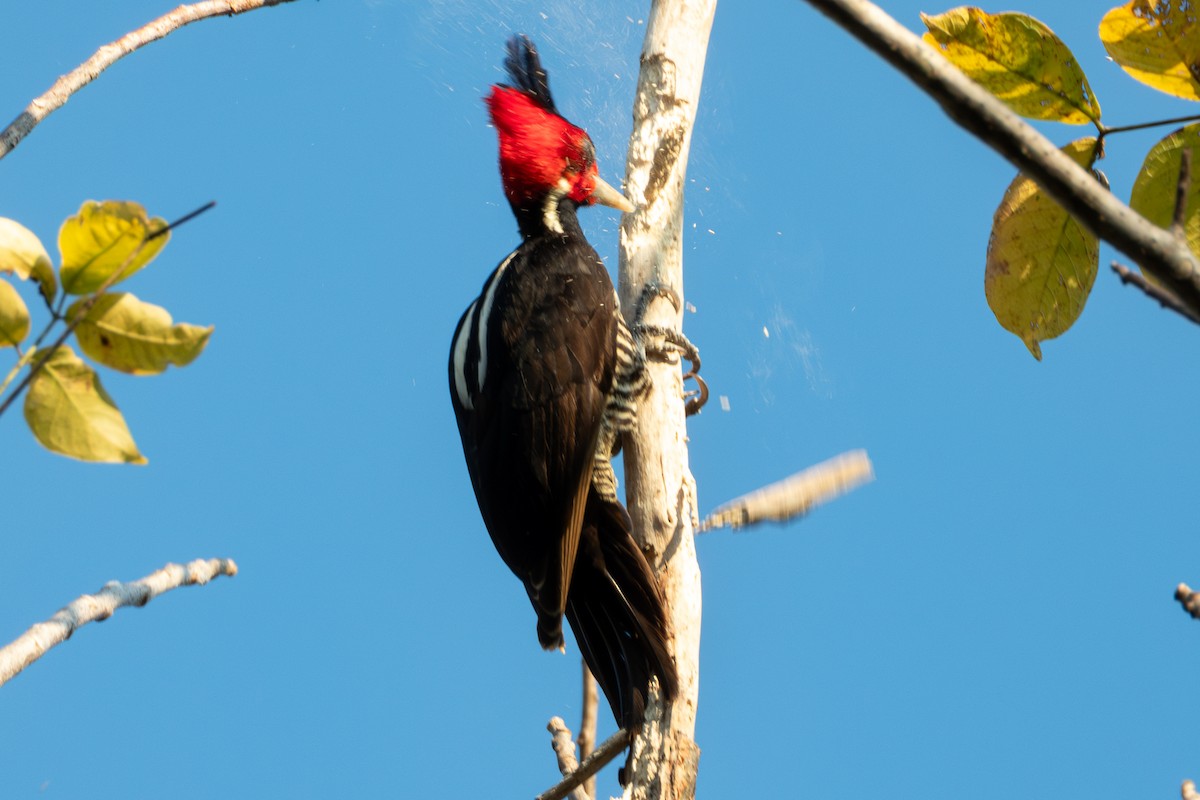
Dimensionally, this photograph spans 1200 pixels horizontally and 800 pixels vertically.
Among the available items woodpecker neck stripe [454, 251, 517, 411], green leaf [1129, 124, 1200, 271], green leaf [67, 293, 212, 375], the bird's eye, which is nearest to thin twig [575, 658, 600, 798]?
woodpecker neck stripe [454, 251, 517, 411]

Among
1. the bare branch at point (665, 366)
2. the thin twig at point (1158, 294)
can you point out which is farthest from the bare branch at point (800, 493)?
the thin twig at point (1158, 294)

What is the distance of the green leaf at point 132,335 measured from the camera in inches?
32.4

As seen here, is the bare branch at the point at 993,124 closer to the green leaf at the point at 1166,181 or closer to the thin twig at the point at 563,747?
the green leaf at the point at 1166,181

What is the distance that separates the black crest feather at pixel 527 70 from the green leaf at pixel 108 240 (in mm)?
3062

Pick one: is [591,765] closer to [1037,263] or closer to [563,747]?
[563,747]

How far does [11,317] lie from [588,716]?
224 cm

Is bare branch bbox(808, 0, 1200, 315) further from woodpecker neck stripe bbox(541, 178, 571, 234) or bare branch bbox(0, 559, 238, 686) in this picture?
woodpecker neck stripe bbox(541, 178, 571, 234)

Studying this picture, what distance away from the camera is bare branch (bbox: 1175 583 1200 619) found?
40.3 inches

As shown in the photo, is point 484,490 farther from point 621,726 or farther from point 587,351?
point 621,726

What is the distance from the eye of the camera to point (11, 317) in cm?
80

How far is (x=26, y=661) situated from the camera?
112cm

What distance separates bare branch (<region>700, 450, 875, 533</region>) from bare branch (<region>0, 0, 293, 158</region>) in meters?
1.70

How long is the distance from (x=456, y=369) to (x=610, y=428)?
59 cm

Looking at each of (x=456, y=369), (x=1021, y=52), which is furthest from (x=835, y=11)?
(x=456, y=369)
